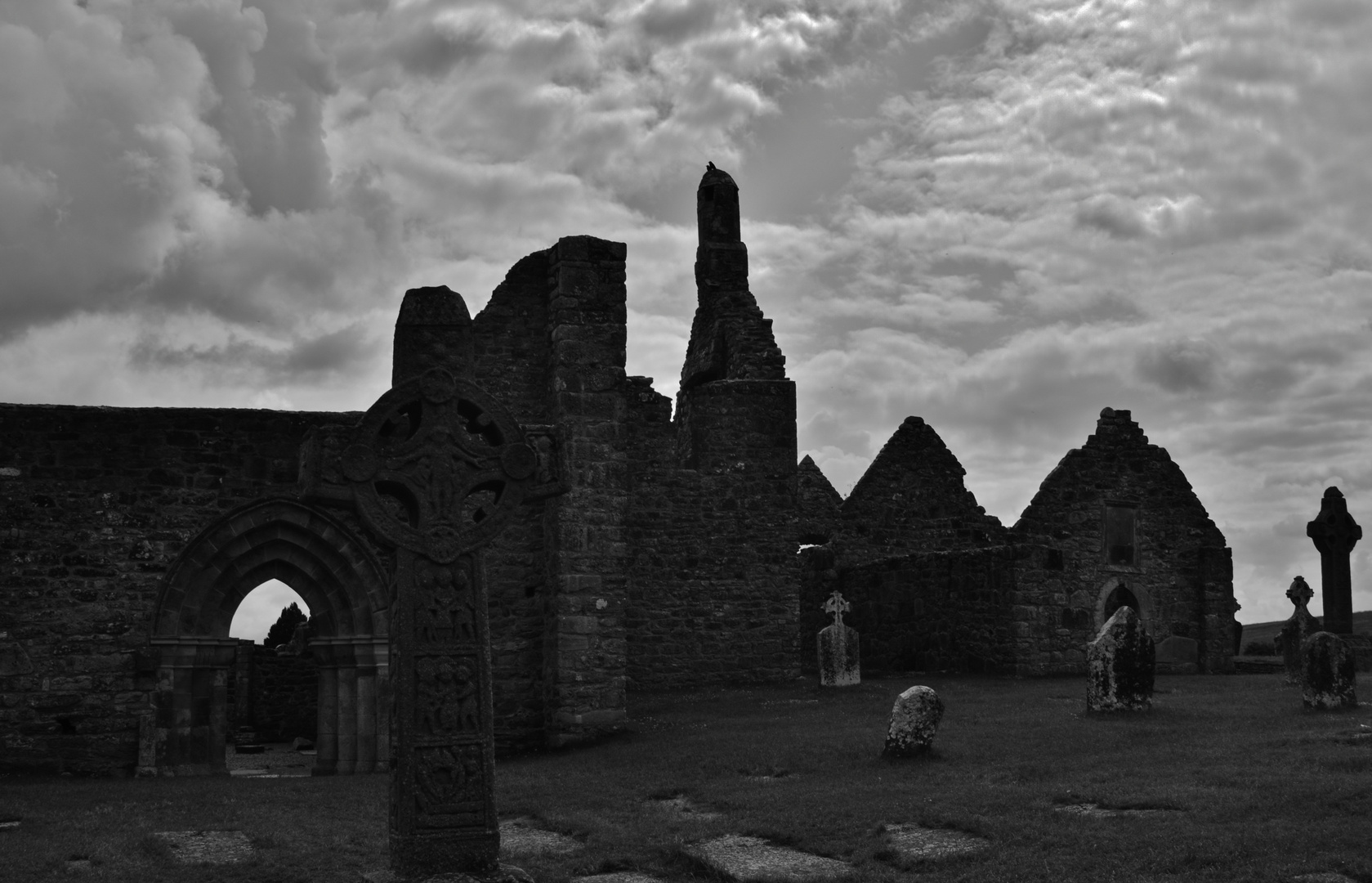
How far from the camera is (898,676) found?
22.7 metres

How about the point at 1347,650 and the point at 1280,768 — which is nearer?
the point at 1280,768

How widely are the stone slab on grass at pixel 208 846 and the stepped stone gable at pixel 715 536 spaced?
11.1m

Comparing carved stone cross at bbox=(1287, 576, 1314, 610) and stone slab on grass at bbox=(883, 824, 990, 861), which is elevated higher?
carved stone cross at bbox=(1287, 576, 1314, 610)

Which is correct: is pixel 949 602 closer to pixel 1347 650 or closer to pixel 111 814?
pixel 1347 650

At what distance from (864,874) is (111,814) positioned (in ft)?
24.3

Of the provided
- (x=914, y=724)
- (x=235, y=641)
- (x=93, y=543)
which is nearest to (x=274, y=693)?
(x=235, y=641)

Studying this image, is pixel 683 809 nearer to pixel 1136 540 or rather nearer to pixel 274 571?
pixel 274 571

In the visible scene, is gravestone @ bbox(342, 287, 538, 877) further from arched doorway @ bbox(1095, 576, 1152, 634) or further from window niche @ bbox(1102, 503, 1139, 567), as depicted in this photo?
window niche @ bbox(1102, 503, 1139, 567)

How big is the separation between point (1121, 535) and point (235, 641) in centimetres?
1419

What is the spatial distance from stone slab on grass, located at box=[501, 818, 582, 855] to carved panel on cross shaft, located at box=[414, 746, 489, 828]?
2.38m

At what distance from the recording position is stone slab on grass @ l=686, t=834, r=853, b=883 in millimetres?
9398

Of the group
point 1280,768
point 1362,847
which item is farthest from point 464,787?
point 1280,768

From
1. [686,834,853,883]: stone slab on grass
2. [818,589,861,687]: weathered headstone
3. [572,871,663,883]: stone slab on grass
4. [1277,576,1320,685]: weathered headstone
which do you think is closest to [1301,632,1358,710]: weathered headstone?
[1277,576,1320,685]: weathered headstone

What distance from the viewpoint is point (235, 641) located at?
17.0 metres
